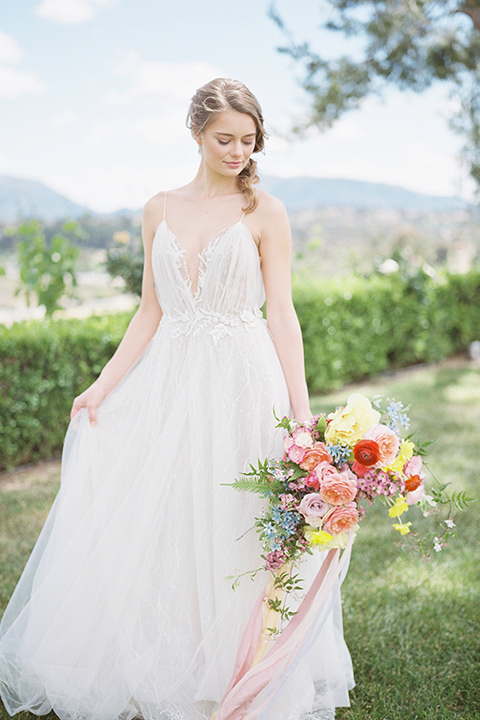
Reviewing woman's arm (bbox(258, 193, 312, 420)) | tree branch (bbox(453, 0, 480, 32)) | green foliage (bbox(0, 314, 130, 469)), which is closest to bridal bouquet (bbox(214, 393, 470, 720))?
woman's arm (bbox(258, 193, 312, 420))

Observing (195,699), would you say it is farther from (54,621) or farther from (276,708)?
(54,621)

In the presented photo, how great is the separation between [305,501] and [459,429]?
4.62m

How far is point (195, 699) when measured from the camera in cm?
216

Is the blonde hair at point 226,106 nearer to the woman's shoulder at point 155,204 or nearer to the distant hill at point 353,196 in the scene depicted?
the woman's shoulder at point 155,204

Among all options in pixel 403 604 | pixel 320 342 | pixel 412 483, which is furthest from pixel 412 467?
pixel 320 342

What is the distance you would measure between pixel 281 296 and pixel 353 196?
25.6 meters

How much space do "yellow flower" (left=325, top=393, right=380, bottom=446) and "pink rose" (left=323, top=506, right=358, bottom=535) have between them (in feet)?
0.63

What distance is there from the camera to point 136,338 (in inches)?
100

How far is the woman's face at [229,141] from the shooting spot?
2.15m

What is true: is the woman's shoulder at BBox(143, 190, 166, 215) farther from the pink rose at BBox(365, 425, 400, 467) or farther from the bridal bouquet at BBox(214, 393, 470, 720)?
the pink rose at BBox(365, 425, 400, 467)

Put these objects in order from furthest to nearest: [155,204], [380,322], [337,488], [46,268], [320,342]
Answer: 1. [380,322]
2. [320,342]
3. [46,268]
4. [155,204]
5. [337,488]

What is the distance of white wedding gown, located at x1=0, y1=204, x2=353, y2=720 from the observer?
2182mm

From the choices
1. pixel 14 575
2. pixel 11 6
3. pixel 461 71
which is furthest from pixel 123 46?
pixel 14 575

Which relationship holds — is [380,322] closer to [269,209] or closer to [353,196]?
[269,209]
